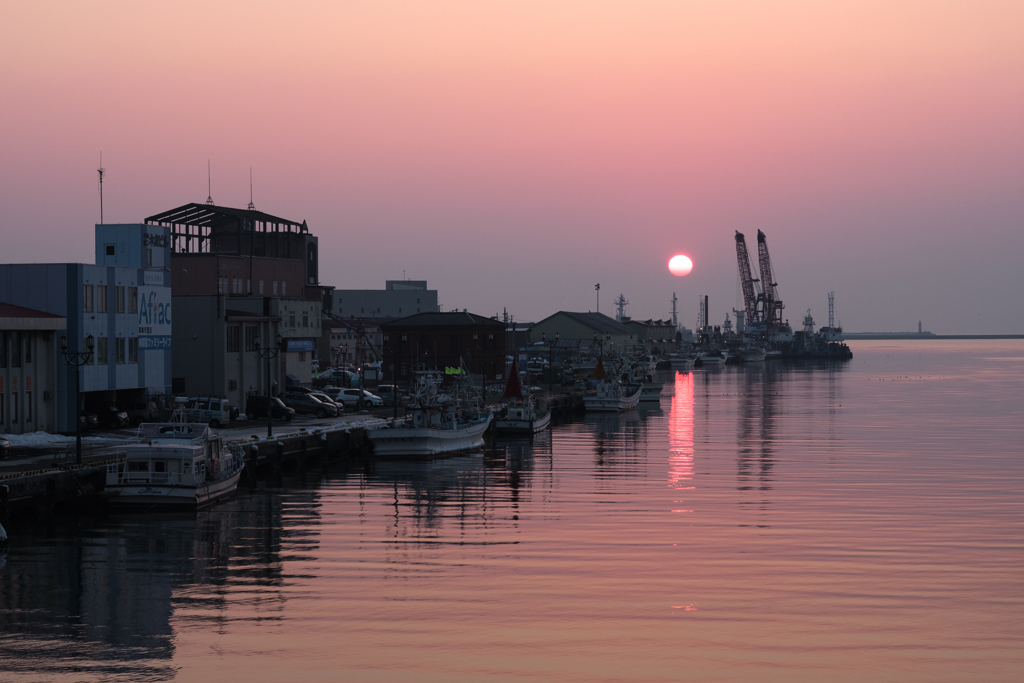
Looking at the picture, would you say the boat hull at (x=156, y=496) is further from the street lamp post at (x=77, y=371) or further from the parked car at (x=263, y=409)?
the parked car at (x=263, y=409)

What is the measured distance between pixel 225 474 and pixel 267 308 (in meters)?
34.5

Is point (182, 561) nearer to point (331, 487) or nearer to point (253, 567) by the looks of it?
point (253, 567)

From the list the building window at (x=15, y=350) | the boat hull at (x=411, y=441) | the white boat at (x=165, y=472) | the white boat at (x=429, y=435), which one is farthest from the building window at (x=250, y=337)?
the white boat at (x=165, y=472)

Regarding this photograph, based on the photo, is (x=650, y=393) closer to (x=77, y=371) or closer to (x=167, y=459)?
(x=167, y=459)

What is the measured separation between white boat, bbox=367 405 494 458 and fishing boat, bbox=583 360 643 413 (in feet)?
133

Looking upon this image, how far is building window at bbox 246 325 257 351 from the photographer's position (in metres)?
74.2

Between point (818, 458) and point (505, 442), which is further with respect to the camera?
point (505, 442)

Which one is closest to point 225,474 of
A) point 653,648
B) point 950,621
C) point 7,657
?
point 7,657

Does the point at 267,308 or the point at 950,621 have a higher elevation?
the point at 267,308

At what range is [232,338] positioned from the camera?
7275cm

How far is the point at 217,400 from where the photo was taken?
63156mm

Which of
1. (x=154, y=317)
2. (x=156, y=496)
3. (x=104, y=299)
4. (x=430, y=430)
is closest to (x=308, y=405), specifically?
(x=154, y=317)

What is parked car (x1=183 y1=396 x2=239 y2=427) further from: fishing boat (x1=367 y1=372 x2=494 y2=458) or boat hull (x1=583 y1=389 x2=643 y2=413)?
boat hull (x1=583 y1=389 x2=643 y2=413)

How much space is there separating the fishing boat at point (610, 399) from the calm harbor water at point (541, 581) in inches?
2083
